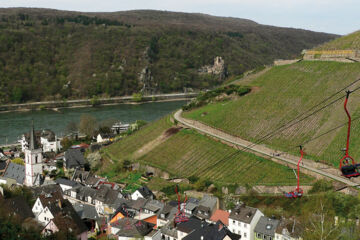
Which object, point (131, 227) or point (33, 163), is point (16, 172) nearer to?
point (33, 163)

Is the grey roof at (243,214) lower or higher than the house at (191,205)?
higher

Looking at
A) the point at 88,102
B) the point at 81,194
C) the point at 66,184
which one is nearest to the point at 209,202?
→ the point at 81,194

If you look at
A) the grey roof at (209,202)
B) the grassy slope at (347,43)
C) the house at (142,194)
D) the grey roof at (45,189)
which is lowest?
the grey roof at (45,189)

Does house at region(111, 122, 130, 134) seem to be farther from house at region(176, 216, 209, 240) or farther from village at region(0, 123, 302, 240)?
house at region(176, 216, 209, 240)

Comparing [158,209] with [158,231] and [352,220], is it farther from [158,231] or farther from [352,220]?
[352,220]

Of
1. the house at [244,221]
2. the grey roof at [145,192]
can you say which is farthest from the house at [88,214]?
the house at [244,221]

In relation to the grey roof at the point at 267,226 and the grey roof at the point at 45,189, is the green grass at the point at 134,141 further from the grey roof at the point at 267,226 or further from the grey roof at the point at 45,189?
the grey roof at the point at 267,226

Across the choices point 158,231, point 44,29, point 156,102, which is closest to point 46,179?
point 158,231
